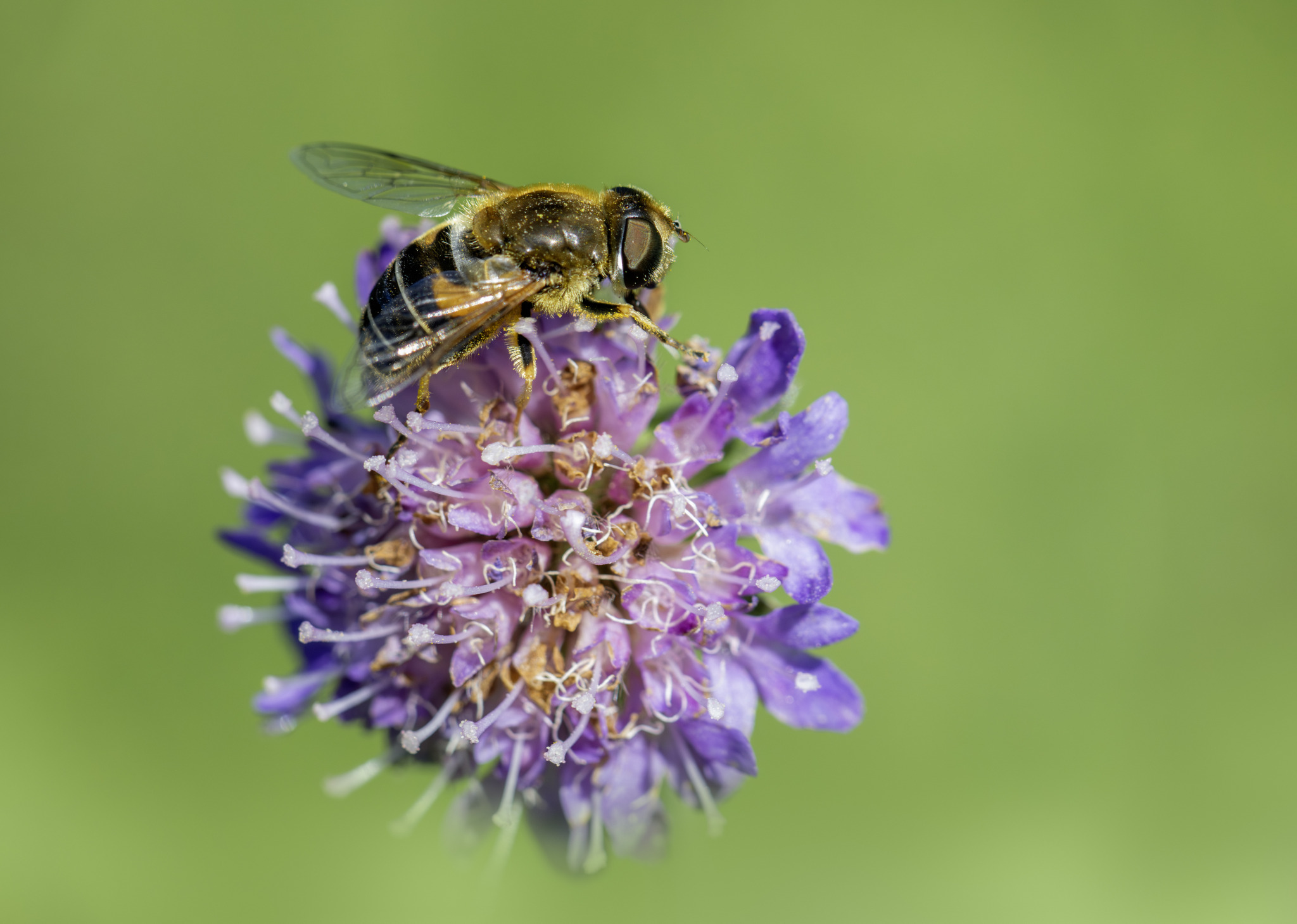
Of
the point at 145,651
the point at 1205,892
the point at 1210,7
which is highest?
the point at 1210,7

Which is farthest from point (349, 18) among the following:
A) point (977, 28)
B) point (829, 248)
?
point (977, 28)

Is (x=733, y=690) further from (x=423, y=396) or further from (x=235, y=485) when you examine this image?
(x=235, y=485)

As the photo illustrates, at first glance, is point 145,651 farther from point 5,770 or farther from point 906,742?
point 906,742

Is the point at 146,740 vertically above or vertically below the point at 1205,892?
below

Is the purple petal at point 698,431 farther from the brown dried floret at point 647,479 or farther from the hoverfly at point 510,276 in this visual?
the hoverfly at point 510,276

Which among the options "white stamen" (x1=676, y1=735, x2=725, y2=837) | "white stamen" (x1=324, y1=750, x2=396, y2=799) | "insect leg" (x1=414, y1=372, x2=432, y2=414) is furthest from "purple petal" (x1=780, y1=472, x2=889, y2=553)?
"white stamen" (x1=324, y1=750, x2=396, y2=799)

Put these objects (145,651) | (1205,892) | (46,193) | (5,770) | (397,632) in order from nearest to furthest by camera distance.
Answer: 1. (397,632)
2. (1205,892)
3. (5,770)
4. (145,651)
5. (46,193)

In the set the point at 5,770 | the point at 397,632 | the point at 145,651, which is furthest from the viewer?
the point at 145,651

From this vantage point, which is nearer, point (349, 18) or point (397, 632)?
point (397, 632)
